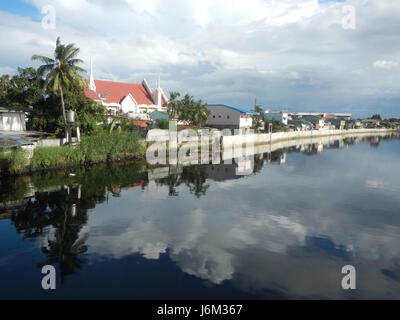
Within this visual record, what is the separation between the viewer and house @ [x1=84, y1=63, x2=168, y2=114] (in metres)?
65.4

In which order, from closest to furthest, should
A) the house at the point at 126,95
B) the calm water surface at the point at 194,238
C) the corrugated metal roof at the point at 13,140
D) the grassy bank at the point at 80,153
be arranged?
the calm water surface at the point at 194,238
the corrugated metal roof at the point at 13,140
the grassy bank at the point at 80,153
the house at the point at 126,95

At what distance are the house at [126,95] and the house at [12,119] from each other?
2487 centimetres

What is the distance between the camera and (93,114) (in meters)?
38.8

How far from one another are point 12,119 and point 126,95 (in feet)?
115

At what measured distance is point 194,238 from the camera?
55.3ft

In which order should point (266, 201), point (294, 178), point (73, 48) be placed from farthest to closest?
point (294, 178), point (73, 48), point (266, 201)

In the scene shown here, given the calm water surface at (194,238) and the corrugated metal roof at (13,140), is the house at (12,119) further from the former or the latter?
the calm water surface at (194,238)

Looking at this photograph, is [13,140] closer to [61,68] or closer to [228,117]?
[61,68]

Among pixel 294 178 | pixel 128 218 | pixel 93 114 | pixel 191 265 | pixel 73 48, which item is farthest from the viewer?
pixel 93 114

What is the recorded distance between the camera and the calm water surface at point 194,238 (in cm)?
1227

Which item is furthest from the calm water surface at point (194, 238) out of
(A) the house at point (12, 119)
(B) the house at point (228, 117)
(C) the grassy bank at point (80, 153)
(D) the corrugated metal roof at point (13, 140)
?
(B) the house at point (228, 117)
